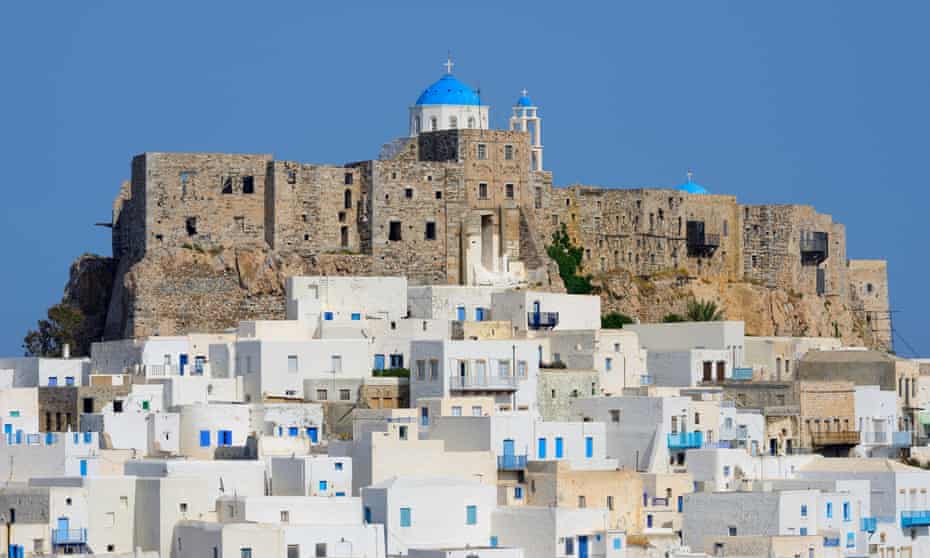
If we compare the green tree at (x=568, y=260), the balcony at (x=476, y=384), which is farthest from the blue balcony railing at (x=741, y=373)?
the balcony at (x=476, y=384)

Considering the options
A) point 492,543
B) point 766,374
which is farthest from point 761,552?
point 766,374

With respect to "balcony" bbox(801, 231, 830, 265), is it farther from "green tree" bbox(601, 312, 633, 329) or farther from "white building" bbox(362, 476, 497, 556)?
"white building" bbox(362, 476, 497, 556)

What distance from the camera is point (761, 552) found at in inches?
2298

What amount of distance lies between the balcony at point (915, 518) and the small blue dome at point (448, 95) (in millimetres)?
27348

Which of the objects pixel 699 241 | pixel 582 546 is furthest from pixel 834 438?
pixel 699 241

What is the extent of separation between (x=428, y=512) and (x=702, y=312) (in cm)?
3115

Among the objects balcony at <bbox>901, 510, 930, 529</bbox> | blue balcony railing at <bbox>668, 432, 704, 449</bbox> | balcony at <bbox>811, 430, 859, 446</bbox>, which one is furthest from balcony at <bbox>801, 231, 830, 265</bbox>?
balcony at <bbox>901, 510, 930, 529</bbox>

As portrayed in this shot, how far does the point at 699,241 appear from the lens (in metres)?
89.4

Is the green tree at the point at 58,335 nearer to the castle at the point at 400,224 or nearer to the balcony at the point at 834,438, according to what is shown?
the castle at the point at 400,224

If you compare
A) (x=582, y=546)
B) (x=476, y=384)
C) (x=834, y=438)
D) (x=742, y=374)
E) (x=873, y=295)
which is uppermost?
(x=873, y=295)

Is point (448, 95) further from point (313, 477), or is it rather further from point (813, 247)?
point (313, 477)

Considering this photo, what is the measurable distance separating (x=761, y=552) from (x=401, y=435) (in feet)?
27.4

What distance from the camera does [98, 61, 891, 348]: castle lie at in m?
78.8

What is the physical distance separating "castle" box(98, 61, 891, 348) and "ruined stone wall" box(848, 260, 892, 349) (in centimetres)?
761
